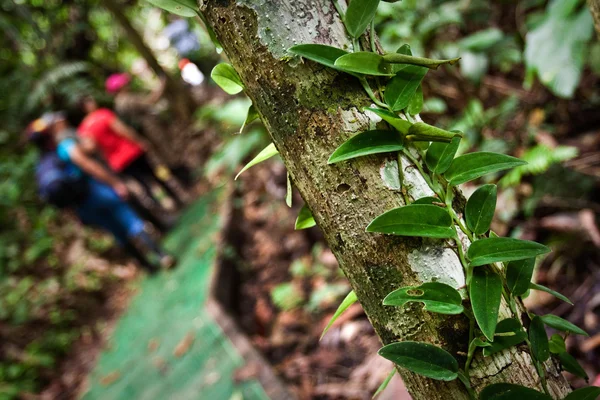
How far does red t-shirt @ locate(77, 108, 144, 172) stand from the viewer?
18.0 ft

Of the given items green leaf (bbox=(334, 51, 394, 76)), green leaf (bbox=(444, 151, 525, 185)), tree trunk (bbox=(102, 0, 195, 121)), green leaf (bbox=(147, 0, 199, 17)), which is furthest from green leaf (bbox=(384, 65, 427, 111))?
tree trunk (bbox=(102, 0, 195, 121))

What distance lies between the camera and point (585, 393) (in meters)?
0.80

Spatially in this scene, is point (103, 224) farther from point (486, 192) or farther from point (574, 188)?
point (486, 192)

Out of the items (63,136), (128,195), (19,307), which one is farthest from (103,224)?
(19,307)

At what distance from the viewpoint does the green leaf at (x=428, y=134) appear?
2.59 feet

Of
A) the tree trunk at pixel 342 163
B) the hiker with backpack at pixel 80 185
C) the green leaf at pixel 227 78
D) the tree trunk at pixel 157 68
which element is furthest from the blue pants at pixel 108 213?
the tree trunk at pixel 342 163

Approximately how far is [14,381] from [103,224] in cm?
262

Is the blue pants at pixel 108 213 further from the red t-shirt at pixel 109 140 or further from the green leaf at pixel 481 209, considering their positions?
the green leaf at pixel 481 209

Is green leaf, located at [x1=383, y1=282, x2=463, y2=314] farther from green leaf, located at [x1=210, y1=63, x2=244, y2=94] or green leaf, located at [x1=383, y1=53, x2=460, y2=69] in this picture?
green leaf, located at [x1=210, y1=63, x2=244, y2=94]

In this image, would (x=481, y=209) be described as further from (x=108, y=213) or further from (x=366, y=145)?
(x=108, y=213)

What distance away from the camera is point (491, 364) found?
0.80 metres

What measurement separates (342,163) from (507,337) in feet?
1.29

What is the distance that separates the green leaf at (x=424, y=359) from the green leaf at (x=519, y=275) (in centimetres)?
18

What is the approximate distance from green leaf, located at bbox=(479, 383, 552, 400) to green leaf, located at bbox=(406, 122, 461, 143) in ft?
1.33
